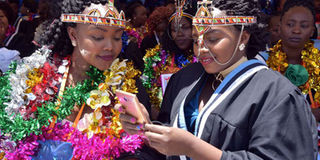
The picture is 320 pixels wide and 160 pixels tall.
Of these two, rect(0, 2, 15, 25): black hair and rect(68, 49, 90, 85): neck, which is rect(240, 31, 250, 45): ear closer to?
rect(68, 49, 90, 85): neck

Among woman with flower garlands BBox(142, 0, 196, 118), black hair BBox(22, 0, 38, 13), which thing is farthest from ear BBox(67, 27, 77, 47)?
black hair BBox(22, 0, 38, 13)

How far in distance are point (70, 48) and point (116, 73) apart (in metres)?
0.43

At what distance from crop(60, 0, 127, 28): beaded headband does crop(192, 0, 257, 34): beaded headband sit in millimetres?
623

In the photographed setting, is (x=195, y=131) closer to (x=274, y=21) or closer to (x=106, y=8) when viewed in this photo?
(x=106, y=8)

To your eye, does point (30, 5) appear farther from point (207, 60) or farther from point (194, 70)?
point (207, 60)

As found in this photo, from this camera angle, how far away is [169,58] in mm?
4566

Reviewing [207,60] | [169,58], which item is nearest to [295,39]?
[169,58]

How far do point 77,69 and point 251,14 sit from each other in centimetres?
140

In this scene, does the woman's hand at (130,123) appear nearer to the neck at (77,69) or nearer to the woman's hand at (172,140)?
the woman's hand at (172,140)

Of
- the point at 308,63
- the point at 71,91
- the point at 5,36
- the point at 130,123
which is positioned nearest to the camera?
the point at 130,123

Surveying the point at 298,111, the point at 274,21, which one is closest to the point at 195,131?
the point at 298,111

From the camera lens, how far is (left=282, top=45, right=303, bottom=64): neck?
3.95 meters

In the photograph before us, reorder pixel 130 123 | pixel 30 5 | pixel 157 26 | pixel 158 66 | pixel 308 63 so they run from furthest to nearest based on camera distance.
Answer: pixel 30 5
pixel 157 26
pixel 158 66
pixel 308 63
pixel 130 123

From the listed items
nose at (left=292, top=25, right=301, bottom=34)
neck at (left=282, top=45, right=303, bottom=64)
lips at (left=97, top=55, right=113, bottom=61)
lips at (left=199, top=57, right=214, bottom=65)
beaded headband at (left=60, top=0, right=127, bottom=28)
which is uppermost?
beaded headband at (left=60, top=0, right=127, bottom=28)
